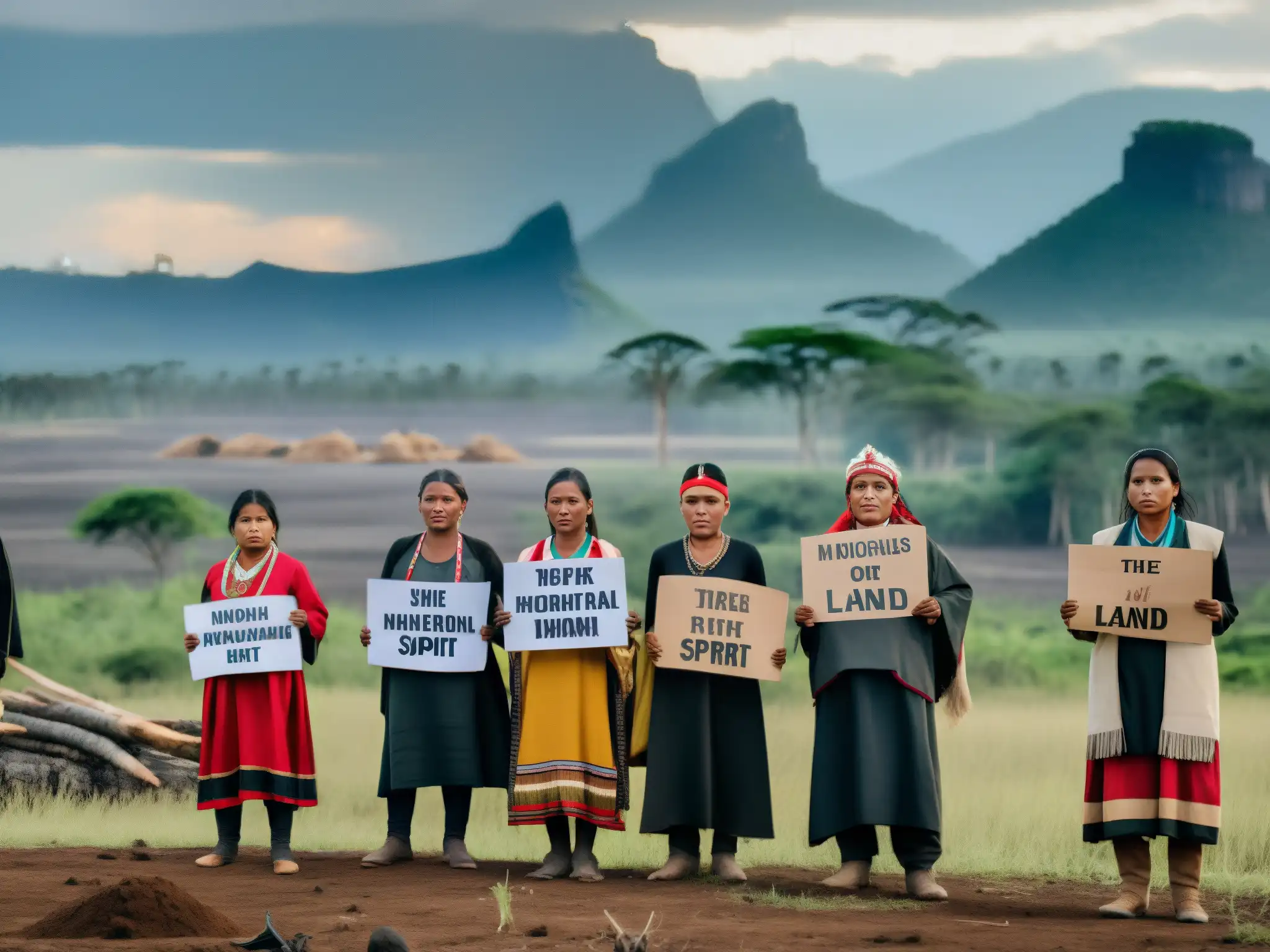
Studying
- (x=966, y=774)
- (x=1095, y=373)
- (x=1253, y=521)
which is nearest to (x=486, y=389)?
(x=1095, y=373)

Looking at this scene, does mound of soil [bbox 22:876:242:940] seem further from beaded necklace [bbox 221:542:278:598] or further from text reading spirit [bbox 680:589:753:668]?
text reading spirit [bbox 680:589:753:668]

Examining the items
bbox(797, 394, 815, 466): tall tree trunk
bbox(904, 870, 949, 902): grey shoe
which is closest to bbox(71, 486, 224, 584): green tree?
bbox(797, 394, 815, 466): tall tree trunk

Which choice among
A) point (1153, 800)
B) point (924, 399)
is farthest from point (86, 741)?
point (924, 399)

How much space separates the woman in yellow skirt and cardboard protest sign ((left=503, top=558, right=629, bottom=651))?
82 mm

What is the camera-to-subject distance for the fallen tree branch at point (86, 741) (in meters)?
11.8

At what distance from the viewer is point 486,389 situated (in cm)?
2470

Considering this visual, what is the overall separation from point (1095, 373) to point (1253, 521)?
3.42 m

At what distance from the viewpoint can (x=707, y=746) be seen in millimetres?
8367

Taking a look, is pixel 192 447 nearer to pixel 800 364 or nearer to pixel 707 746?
pixel 800 364

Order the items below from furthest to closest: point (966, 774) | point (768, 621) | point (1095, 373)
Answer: point (1095, 373) < point (966, 774) < point (768, 621)

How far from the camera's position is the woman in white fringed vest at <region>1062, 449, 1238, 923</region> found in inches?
294

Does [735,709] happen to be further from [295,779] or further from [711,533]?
[295,779]

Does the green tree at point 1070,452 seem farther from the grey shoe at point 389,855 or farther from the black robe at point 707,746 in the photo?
the grey shoe at point 389,855

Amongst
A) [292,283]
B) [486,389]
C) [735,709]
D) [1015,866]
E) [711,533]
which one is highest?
[292,283]
